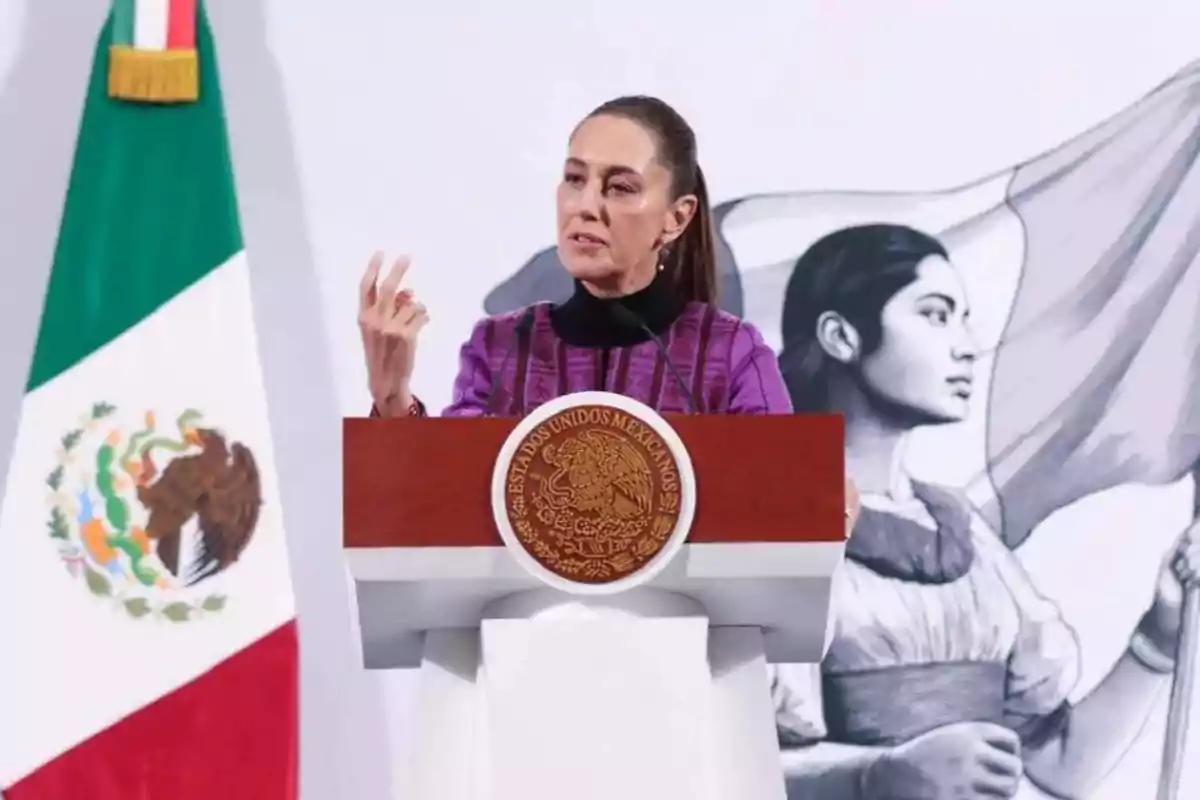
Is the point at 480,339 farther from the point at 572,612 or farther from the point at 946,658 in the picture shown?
the point at 946,658

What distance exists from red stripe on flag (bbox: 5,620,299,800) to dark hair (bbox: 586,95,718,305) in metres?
0.81

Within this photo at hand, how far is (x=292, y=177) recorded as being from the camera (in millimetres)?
2430

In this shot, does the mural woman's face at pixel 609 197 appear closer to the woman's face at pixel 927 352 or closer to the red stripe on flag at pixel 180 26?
the red stripe on flag at pixel 180 26

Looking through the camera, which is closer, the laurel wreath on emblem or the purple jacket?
the purple jacket

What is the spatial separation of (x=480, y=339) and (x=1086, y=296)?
1.16 metres

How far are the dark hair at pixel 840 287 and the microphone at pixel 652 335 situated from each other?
2.62 ft

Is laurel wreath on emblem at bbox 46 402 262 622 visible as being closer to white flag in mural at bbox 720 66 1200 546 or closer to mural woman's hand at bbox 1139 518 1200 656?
white flag in mural at bbox 720 66 1200 546

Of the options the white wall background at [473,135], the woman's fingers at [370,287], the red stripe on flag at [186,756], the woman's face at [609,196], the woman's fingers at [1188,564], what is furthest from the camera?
the woman's fingers at [1188,564]

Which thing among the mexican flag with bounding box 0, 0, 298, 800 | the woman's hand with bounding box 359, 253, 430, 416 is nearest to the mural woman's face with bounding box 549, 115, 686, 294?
the woman's hand with bounding box 359, 253, 430, 416

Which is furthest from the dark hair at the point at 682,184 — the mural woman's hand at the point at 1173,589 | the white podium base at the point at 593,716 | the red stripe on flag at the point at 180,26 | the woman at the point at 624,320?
the mural woman's hand at the point at 1173,589

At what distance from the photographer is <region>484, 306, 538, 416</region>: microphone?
172 centimetres

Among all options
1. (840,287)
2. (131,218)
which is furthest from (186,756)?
(840,287)

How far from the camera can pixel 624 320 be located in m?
1.72

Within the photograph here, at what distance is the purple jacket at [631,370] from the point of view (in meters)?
1.70
